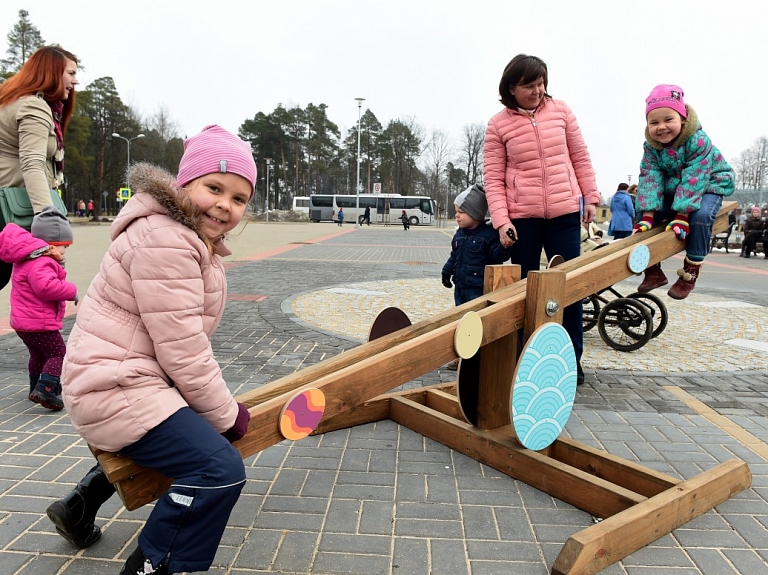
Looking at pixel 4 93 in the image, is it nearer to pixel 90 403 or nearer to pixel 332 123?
pixel 90 403

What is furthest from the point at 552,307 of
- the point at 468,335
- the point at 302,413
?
the point at 302,413

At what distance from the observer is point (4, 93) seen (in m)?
3.54

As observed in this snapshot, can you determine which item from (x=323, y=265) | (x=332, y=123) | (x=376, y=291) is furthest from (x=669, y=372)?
(x=332, y=123)

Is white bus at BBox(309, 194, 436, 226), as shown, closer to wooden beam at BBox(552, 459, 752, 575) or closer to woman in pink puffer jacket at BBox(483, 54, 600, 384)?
woman in pink puffer jacket at BBox(483, 54, 600, 384)

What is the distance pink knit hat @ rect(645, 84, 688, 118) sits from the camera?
3010 mm

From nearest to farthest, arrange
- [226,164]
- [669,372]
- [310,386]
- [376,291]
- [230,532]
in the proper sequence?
1. [226,164]
2. [310,386]
3. [230,532]
4. [669,372]
5. [376,291]

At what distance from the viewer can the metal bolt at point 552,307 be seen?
107 inches

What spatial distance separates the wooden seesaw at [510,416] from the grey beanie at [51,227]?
2062 millimetres

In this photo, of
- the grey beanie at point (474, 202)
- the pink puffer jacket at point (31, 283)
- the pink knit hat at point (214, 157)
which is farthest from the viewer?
the grey beanie at point (474, 202)

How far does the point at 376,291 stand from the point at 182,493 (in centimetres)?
754

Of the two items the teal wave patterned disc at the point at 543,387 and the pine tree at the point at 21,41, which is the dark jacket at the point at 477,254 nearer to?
the teal wave patterned disc at the point at 543,387

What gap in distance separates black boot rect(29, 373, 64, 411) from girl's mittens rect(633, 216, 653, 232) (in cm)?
360

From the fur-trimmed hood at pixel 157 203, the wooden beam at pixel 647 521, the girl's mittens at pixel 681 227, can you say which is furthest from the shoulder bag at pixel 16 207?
the girl's mittens at pixel 681 227

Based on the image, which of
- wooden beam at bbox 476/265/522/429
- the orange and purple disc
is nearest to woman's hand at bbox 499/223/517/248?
wooden beam at bbox 476/265/522/429
